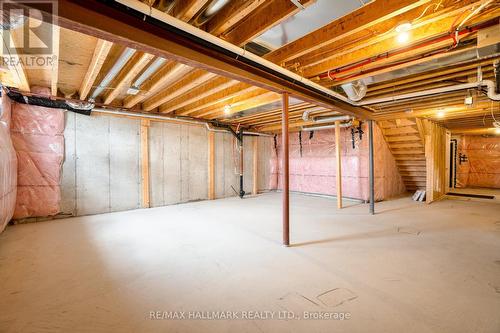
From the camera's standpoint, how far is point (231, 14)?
1643 mm

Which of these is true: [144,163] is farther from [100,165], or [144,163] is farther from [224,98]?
[224,98]

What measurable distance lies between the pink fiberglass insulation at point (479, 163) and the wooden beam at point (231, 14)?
964 cm

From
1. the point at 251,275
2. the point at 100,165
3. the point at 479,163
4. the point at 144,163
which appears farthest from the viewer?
the point at 479,163

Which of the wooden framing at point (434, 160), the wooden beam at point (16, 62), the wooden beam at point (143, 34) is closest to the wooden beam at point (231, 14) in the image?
the wooden beam at point (143, 34)

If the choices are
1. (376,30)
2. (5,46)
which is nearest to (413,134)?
(376,30)

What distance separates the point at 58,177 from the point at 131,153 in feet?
4.11

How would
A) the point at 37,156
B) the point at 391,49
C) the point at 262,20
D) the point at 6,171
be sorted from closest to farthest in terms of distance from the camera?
the point at 262,20
the point at 391,49
the point at 6,171
the point at 37,156

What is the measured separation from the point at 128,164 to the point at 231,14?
3955mm

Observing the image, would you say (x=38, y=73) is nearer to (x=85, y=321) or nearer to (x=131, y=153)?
(x=131, y=153)

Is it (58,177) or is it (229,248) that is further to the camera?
(58,177)

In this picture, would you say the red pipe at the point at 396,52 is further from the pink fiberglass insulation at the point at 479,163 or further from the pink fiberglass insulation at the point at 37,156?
the pink fiberglass insulation at the point at 479,163

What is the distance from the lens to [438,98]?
140 inches

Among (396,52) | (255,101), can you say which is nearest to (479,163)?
(396,52)

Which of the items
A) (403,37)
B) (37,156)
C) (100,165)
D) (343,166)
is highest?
(403,37)
